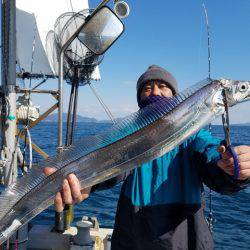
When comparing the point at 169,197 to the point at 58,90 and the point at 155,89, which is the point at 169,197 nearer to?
the point at 155,89

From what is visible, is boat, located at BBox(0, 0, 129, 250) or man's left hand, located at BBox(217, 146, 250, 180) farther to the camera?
boat, located at BBox(0, 0, 129, 250)

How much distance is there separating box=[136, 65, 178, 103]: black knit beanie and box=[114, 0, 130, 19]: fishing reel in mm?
1619

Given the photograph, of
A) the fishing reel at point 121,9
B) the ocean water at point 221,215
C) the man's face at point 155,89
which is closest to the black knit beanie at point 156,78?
the man's face at point 155,89

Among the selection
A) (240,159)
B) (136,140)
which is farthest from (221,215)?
(240,159)

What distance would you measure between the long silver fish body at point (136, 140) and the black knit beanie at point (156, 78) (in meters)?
0.56

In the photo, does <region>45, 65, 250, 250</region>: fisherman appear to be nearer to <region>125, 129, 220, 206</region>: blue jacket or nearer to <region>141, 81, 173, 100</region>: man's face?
<region>125, 129, 220, 206</region>: blue jacket

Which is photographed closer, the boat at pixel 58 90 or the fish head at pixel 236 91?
the fish head at pixel 236 91

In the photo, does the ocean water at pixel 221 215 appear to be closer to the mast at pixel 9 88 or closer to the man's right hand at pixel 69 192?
the mast at pixel 9 88

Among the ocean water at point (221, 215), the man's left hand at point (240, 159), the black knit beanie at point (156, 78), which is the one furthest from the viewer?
the ocean water at point (221, 215)

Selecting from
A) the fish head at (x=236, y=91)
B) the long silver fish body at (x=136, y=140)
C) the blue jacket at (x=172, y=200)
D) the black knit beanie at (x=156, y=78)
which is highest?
the black knit beanie at (x=156, y=78)

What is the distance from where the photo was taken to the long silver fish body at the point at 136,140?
2941mm

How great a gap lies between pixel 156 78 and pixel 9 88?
304cm

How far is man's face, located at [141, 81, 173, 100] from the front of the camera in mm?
3562

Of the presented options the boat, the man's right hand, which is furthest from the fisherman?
the boat
